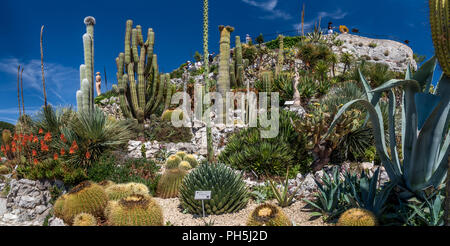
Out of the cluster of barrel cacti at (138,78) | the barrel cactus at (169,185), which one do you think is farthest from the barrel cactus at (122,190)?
the cluster of barrel cacti at (138,78)

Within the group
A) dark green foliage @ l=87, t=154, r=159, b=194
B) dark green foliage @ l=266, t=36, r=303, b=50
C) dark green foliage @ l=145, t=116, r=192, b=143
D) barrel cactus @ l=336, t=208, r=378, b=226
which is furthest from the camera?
dark green foliage @ l=266, t=36, r=303, b=50

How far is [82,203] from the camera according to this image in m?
4.81

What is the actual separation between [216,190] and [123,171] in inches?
143

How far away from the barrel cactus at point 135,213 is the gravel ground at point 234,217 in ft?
2.12

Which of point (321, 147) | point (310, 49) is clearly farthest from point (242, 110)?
point (310, 49)

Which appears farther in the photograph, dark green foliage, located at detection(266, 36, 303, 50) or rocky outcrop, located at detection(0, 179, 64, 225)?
dark green foliage, located at detection(266, 36, 303, 50)

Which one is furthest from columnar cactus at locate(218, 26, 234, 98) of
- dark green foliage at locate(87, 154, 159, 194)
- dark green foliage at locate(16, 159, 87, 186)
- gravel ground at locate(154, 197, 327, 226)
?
gravel ground at locate(154, 197, 327, 226)

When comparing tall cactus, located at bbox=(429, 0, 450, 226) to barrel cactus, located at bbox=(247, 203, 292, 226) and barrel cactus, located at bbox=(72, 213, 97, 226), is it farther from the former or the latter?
barrel cactus, located at bbox=(72, 213, 97, 226)

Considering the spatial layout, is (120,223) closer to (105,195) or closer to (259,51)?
(105,195)

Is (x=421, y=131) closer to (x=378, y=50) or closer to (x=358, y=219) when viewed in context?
(x=358, y=219)

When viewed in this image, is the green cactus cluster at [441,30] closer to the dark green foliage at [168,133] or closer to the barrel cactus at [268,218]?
the barrel cactus at [268,218]

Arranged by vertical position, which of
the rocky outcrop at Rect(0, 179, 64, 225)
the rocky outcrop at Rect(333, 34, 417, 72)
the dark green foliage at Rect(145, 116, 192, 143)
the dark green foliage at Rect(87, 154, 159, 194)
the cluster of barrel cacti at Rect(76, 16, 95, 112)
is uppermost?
the rocky outcrop at Rect(333, 34, 417, 72)

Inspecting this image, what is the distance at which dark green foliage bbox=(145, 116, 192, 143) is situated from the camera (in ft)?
37.8

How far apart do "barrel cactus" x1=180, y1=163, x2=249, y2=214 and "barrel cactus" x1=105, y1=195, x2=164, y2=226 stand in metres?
1.01
